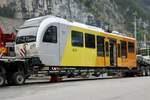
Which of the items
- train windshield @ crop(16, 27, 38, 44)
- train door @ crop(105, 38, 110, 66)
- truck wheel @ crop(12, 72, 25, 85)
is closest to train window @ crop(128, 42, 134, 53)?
train door @ crop(105, 38, 110, 66)

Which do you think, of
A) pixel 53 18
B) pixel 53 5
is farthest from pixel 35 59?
pixel 53 5

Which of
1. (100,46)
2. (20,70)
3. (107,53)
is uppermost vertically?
(100,46)

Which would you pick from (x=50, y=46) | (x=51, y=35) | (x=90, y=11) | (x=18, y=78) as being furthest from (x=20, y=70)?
(x=90, y=11)

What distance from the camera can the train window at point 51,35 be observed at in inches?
926

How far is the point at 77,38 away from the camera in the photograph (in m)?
26.1

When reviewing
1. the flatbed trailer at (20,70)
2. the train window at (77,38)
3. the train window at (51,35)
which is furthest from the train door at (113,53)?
the train window at (51,35)

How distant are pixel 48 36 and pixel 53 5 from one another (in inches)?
2417

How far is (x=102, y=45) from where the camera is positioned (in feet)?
95.3

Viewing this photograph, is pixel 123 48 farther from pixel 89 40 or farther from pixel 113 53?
pixel 89 40

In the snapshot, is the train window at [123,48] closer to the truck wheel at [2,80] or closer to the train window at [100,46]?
the train window at [100,46]

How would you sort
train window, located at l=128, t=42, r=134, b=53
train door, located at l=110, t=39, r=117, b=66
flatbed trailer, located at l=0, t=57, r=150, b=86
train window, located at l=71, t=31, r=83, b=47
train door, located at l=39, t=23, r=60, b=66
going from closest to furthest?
flatbed trailer, located at l=0, t=57, r=150, b=86
train door, located at l=39, t=23, r=60, b=66
train window, located at l=71, t=31, r=83, b=47
train door, located at l=110, t=39, r=117, b=66
train window, located at l=128, t=42, r=134, b=53

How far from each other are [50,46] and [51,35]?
0.60 meters

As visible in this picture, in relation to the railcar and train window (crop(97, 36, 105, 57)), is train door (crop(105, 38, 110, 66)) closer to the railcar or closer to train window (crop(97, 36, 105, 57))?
the railcar

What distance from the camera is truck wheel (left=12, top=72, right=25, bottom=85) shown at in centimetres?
2172
